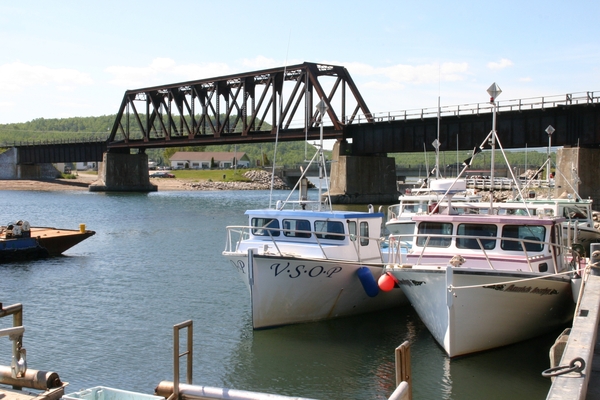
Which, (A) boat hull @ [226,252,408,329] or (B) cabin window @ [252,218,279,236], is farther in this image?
(B) cabin window @ [252,218,279,236]

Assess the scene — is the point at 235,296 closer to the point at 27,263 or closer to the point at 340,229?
the point at 340,229

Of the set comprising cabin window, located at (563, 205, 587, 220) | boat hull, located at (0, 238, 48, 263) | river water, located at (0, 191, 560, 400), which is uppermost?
cabin window, located at (563, 205, 587, 220)

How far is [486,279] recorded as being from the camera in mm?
16641

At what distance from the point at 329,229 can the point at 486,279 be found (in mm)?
5752

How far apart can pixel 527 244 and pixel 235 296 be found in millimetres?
11184

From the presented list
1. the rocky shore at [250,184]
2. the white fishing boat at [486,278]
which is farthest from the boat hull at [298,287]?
the rocky shore at [250,184]

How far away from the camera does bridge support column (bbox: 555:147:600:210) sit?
5456 cm

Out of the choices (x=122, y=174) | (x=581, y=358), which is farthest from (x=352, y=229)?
(x=122, y=174)

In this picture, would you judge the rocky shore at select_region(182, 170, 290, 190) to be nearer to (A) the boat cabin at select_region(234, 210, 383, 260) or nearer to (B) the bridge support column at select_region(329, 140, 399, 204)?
(B) the bridge support column at select_region(329, 140, 399, 204)

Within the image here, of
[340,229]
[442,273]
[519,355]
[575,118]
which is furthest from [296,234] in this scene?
[575,118]

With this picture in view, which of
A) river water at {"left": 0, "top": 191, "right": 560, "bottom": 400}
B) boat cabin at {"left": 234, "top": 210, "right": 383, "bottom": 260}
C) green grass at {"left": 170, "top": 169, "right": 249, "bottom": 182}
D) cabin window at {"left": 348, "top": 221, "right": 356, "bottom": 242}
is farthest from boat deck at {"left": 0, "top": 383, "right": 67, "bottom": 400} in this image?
green grass at {"left": 170, "top": 169, "right": 249, "bottom": 182}

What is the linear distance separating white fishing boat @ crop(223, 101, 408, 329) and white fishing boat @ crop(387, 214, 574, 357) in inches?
73.4

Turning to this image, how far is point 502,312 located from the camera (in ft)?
56.5

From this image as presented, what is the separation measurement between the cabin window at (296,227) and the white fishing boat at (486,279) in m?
3.15
